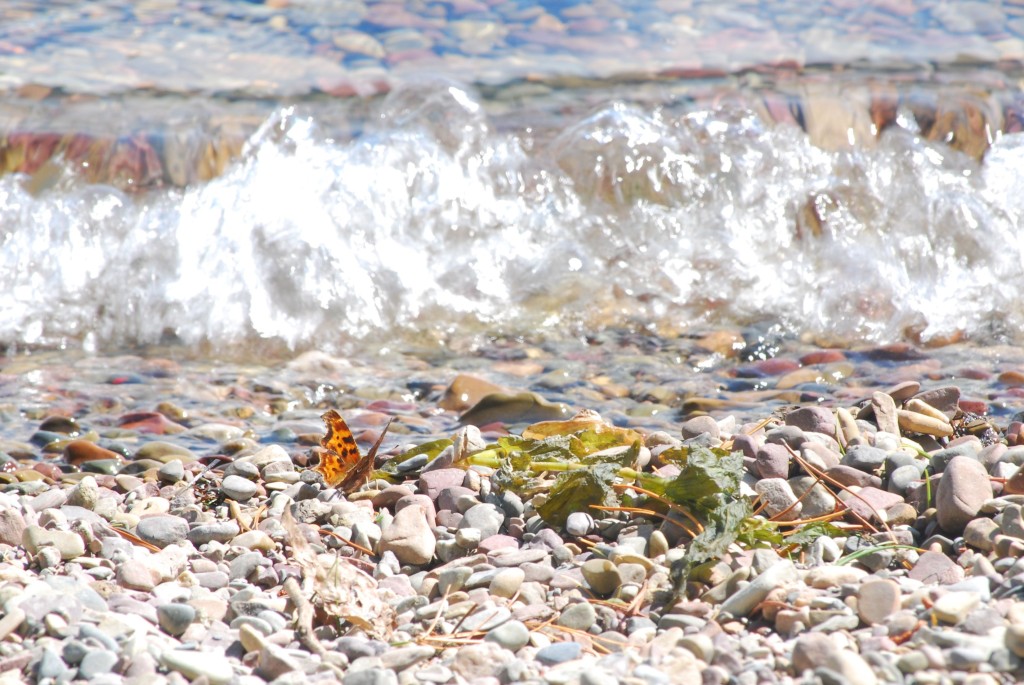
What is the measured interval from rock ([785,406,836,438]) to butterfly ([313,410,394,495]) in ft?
3.10

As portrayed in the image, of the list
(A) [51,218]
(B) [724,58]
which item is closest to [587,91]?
(B) [724,58]

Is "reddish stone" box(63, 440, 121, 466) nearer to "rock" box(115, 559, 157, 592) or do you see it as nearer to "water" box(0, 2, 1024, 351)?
"rock" box(115, 559, 157, 592)

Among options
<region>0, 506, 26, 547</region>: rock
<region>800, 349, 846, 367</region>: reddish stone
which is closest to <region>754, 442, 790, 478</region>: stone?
<region>0, 506, 26, 547</region>: rock

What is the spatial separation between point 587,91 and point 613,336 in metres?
2.15

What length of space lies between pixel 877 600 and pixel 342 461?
1217 mm

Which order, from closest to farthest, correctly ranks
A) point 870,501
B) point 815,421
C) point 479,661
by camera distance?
point 479,661, point 870,501, point 815,421

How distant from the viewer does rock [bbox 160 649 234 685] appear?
149cm

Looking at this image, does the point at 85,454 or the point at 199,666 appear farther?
the point at 85,454

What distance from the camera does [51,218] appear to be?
470 cm

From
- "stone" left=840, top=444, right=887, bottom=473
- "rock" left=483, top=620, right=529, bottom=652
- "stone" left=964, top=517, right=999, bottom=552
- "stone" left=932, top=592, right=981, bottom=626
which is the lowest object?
"rock" left=483, top=620, right=529, bottom=652

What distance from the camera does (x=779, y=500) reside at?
2033 millimetres

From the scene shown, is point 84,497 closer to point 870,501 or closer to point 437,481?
point 437,481

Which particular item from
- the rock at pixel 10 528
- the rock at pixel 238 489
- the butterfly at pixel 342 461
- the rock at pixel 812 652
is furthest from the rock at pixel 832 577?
the rock at pixel 10 528

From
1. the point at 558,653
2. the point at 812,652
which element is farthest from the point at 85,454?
the point at 812,652
